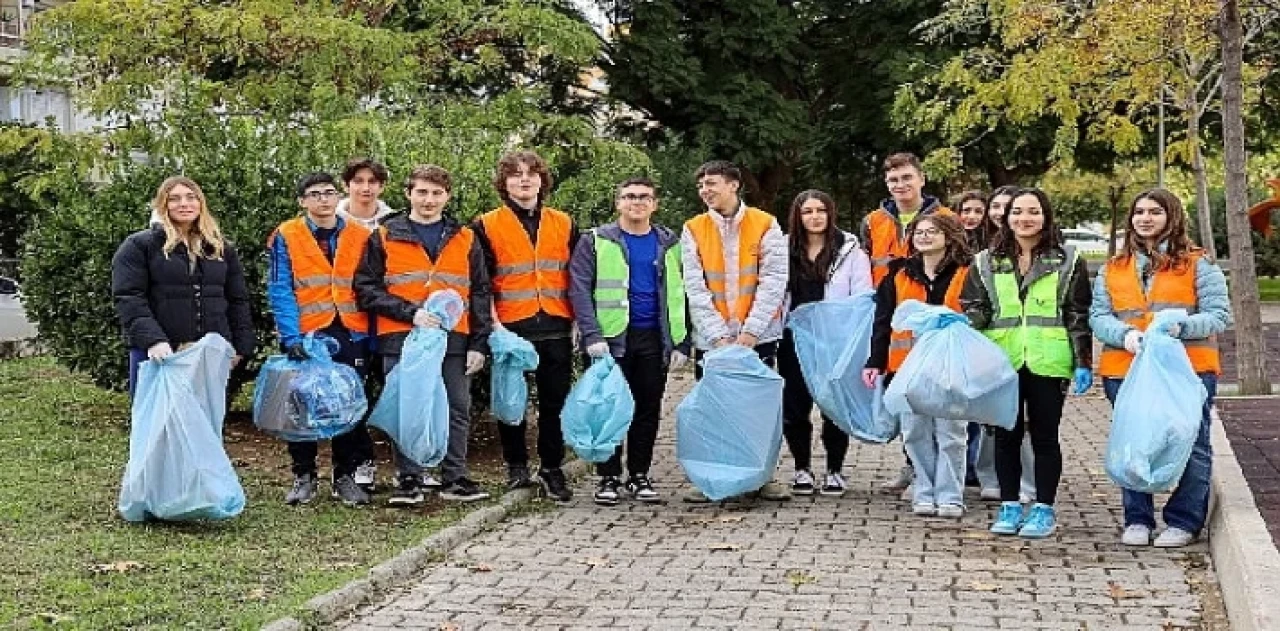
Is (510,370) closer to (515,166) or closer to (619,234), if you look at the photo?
(619,234)

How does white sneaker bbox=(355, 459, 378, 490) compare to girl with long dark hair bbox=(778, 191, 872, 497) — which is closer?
white sneaker bbox=(355, 459, 378, 490)

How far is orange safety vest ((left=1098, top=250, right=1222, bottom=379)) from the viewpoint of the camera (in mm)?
7414

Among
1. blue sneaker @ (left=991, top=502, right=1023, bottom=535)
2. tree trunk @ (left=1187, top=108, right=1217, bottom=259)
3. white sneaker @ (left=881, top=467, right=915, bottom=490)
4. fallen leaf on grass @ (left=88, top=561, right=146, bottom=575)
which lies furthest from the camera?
tree trunk @ (left=1187, top=108, right=1217, bottom=259)

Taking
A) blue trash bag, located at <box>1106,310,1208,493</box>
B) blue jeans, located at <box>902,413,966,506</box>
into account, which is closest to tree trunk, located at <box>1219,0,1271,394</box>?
blue jeans, located at <box>902,413,966,506</box>

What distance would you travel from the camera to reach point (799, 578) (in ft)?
22.7

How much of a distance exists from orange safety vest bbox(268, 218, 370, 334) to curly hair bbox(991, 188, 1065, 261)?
3.19 metres

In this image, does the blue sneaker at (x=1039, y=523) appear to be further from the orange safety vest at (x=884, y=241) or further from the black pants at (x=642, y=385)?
the black pants at (x=642, y=385)

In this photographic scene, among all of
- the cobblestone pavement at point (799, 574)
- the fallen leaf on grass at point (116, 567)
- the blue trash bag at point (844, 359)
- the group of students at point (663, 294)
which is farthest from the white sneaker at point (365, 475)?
the blue trash bag at point (844, 359)

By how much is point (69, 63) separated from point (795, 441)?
787cm

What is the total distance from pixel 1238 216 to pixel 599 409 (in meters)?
7.14

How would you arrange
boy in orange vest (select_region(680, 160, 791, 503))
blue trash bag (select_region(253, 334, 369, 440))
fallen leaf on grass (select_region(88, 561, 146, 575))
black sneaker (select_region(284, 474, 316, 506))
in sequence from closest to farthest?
1. fallen leaf on grass (select_region(88, 561, 146, 575))
2. blue trash bag (select_region(253, 334, 369, 440))
3. black sneaker (select_region(284, 474, 316, 506))
4. boy in orange vest (select_region(680, 160, 791, 503))

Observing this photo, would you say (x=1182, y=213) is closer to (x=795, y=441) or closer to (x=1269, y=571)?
(x=1269, y=571)

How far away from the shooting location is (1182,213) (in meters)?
7.45

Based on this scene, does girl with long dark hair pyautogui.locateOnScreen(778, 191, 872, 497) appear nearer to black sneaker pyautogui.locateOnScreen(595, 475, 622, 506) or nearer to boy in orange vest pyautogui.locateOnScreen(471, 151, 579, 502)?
black sneaker pyautogui.locateOnScreen(595, 475, 622, 506)
